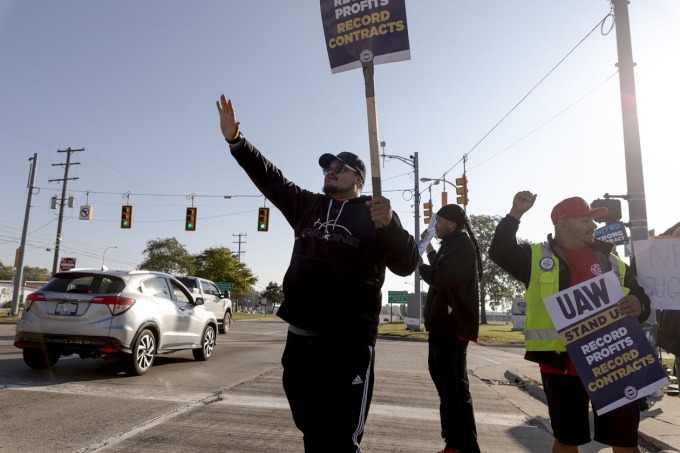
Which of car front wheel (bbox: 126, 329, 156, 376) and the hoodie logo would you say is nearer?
the hoodie logo

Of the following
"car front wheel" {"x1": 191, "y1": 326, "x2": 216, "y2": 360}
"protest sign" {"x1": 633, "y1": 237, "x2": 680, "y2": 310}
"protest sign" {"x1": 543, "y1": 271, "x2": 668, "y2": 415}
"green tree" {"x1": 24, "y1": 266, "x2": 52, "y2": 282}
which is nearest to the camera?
"protest sign" {"x1": 543, "y1": 271, "x2": 668, "y2": 415}

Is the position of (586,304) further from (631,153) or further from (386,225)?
(631,153)

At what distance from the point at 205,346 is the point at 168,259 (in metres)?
69.1

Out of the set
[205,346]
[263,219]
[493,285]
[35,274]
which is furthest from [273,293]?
[205,346]

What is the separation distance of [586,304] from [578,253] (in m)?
0.38

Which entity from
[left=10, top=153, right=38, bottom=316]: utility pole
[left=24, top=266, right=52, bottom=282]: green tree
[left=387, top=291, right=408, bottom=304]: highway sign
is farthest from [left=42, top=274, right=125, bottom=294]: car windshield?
[left=24, top=266, right=52, bottom=282]: green tree

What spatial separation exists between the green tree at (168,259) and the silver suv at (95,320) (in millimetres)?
68946

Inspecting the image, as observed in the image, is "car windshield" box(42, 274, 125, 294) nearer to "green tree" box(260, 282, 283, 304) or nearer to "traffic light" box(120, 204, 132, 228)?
"traffic light" box(120, 204, 132, 228)

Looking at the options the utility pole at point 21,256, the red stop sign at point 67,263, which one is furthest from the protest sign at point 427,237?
the red stop sign at point 67,263

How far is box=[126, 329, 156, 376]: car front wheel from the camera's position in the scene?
748cm

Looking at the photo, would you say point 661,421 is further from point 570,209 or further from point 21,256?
point 21,256

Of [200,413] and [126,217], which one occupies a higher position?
[126,217]

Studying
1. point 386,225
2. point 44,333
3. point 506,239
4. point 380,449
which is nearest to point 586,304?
point 506,239

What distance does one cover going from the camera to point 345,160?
2.96 meters
